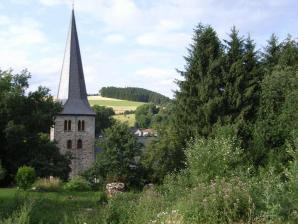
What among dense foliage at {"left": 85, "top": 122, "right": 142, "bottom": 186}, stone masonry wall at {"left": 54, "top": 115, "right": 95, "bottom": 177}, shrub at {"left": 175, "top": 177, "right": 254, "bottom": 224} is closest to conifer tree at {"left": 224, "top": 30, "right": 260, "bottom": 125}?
dense foliage at {"left": 85, "top": 122, "right": 142, "bottom": 186}

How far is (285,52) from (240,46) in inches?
116

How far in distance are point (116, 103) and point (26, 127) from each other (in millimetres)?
69346

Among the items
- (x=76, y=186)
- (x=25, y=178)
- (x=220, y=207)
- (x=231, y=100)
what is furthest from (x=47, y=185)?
(x=220, y=207)

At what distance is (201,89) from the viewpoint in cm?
2875

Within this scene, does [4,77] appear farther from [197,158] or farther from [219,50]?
[197,158]

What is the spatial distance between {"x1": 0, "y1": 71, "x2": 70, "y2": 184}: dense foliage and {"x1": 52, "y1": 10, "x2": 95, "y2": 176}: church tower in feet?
63.8

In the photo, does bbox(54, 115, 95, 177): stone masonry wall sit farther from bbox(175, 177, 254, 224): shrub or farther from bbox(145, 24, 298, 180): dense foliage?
bbox(175, 177, 254, 224): shrub

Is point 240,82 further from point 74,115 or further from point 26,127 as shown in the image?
point 74,115

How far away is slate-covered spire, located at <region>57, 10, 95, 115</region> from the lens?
5234 cm

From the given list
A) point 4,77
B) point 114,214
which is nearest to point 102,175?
point 4,77

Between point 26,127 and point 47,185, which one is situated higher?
point 26,127

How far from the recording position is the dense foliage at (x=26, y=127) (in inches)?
1179

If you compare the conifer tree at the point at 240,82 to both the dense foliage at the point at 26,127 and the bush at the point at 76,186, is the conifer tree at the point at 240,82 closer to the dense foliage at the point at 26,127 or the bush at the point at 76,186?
the bush at the point at 76,186

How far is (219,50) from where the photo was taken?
30219 millimetres
